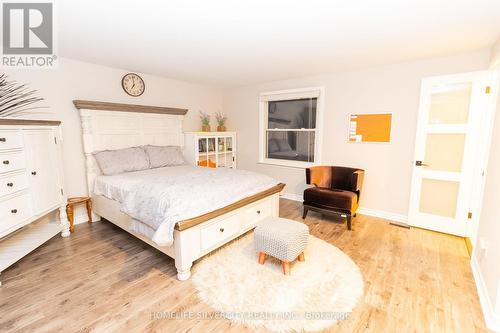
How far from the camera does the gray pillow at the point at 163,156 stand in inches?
148

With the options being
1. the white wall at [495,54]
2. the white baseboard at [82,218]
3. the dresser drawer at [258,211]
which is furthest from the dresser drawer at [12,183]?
the white wall at [495,54]

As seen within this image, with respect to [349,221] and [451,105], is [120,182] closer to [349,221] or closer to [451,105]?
[349,221]

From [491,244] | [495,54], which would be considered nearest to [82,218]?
[491,244]

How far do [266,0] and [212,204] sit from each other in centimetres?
181

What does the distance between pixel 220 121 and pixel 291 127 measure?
5.24ft

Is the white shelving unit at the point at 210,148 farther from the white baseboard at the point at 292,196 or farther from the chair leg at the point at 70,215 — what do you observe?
the chair leg at the point at 70,215

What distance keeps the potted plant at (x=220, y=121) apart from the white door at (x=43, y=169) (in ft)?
9.65

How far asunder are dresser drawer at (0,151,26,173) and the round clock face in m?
1.84

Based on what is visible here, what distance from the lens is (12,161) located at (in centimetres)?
221

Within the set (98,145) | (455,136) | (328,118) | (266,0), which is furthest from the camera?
(328,118)

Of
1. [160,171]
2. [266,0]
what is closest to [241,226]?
[160,171]

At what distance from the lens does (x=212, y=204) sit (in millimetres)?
2375

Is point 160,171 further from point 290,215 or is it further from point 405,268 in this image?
point 405,268

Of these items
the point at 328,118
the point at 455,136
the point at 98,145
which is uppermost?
the point at 328,118
